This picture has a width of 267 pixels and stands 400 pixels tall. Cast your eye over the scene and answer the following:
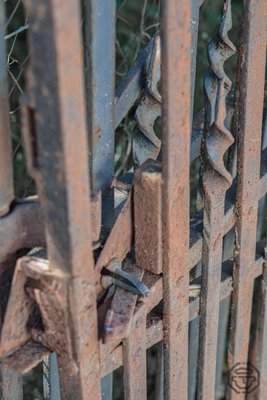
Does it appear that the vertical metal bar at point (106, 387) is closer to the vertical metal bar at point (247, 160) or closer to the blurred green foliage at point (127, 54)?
the vertical metal bar at point (247, 160)

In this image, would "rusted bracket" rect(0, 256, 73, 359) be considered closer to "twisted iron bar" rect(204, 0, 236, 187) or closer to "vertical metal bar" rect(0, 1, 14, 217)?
"vertical metal bar" rect(0, 1, 14, 217)

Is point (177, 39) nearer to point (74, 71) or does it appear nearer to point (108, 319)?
point (74, 71)

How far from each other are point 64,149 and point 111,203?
1.18 ft

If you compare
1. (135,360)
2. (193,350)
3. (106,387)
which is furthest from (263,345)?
(135,360)

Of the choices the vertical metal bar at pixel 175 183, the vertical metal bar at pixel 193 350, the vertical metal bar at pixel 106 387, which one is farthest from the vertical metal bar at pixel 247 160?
the vertical metal bar at pixel 106 387

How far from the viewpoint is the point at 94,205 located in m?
1.19

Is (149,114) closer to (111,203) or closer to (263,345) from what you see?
(111,203)

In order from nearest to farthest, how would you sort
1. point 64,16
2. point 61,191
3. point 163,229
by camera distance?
1. point 64,16
2. point 61,191
3. point 163,229

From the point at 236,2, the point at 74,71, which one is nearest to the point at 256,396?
the point at 74,71

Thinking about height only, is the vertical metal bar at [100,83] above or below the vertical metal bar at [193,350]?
above

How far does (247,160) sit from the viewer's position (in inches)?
59.5

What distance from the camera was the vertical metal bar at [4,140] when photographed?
45.8 inches

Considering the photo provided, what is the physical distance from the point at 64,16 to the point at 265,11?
0.59 meters

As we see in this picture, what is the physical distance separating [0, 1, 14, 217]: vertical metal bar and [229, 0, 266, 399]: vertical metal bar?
50 centimetres
